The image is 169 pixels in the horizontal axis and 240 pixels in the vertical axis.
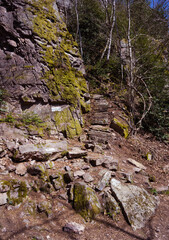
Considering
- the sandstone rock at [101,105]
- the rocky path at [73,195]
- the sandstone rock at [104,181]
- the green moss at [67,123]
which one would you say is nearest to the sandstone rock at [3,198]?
the rocky path at [73,195]

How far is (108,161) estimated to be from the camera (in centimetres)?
435

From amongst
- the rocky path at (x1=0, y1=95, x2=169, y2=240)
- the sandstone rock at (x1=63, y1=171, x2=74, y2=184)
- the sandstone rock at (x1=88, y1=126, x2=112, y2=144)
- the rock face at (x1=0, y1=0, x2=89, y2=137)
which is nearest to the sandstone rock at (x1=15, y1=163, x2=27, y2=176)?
the rocky path at (x1=0, y1=95, x2=169, y2=240)

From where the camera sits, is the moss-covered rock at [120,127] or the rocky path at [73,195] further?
the moss-covered rock at [120,127]

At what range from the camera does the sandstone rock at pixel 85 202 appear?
2.90 metres

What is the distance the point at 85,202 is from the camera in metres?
2.96

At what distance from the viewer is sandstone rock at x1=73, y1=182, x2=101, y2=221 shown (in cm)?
290

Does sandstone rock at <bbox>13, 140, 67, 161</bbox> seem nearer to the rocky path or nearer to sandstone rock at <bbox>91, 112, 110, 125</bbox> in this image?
the rocky path

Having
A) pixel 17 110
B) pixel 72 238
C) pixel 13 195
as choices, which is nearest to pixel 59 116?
pixel 17 110

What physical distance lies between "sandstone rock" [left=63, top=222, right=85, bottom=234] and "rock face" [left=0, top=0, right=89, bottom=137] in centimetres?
316

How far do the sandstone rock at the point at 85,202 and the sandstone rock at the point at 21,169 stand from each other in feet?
3.93

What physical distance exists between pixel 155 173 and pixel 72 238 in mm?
3650

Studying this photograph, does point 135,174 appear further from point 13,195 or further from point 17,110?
point 17,110

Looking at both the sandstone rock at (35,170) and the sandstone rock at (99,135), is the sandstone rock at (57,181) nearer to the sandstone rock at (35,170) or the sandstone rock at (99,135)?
the sandstone rock at (35,170)

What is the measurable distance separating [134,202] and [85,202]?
1.13m
